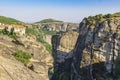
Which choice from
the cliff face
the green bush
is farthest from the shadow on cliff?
the green bush

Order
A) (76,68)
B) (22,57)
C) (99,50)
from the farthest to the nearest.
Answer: (76,68) < (99,50) < (22,57)

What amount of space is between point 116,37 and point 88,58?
34.0ft

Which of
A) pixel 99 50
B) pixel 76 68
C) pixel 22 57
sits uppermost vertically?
pixel 22 57

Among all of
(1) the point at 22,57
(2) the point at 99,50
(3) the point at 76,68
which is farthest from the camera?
(3) the point at 76,68

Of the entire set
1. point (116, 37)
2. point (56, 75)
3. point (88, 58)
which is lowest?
point (56, 75)

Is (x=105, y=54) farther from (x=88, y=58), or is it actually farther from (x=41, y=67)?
(x=41, y=67)

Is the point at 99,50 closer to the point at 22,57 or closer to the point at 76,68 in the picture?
the point at 76,68

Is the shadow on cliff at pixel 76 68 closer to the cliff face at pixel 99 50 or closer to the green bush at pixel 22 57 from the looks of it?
the cliff face at pixel 99 50


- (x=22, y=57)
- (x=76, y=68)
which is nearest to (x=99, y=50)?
(x=76, y=68)

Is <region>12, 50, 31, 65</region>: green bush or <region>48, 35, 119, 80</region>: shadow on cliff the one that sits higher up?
<region>12, 50, 31, 65</region>: green bush

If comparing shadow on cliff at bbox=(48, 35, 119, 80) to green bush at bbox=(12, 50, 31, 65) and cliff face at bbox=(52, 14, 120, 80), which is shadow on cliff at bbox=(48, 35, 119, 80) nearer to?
cliff face at bbox=(52, 14, 120, 80)

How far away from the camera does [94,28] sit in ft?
324

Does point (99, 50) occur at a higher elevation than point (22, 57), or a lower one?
lower

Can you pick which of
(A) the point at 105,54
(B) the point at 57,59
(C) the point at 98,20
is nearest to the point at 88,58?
(A) the point at 105,54
